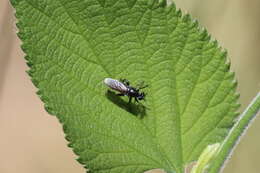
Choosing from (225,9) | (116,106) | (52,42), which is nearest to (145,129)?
(116,106)

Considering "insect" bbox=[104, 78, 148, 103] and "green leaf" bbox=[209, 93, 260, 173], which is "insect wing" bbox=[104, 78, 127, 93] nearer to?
"insect" bbox=[104, 78, 148, 103]

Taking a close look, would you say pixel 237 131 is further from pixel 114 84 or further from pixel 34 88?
pixel 34 88

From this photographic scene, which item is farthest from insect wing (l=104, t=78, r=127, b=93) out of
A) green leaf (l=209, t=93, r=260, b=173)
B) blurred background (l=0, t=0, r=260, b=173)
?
blurred background (l=0, t=0, r=260, b=173)

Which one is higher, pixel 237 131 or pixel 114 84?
pixel 114 84

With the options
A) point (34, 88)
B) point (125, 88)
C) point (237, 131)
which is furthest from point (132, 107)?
point (34, 88)

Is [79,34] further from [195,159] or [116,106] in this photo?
[195,159]
